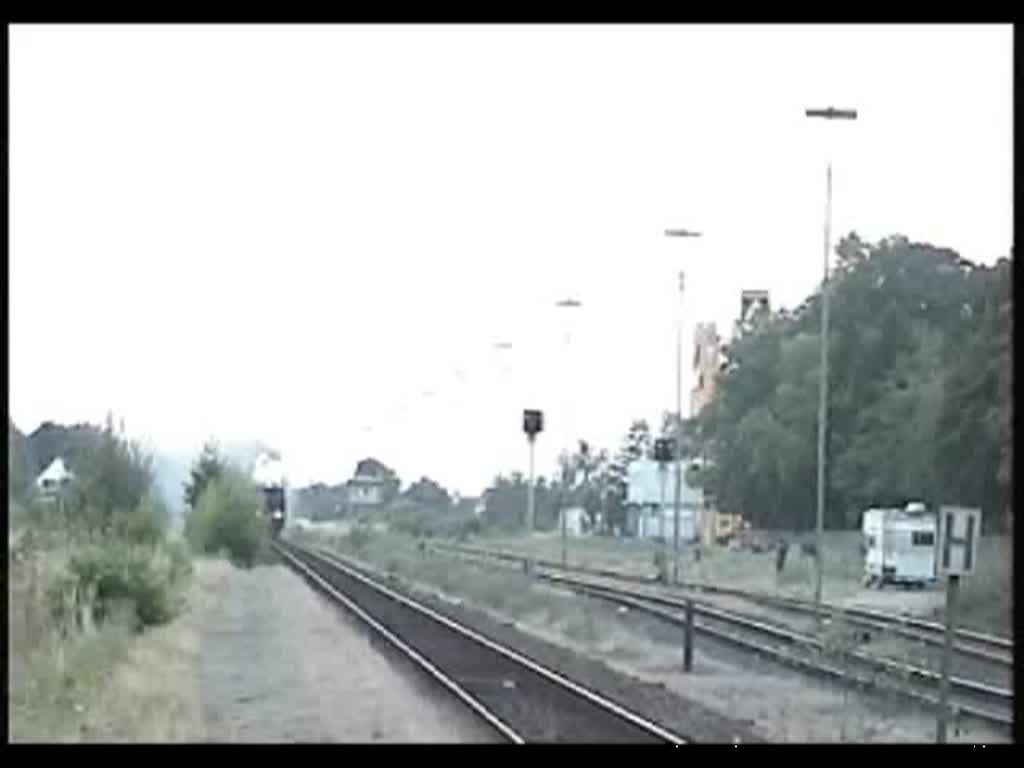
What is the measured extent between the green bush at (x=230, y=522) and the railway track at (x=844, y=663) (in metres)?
38.2

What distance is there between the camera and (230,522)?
88.7 meters

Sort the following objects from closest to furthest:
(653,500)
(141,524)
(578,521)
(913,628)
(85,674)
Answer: (85,674) < (913,628) < (141,524) < (653,500) < (578,521)

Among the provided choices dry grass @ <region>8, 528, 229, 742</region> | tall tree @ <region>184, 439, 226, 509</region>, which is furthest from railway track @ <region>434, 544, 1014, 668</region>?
tall tree @ <region>184, 439, 226, 509</region>

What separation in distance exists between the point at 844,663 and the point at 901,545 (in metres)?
34.3

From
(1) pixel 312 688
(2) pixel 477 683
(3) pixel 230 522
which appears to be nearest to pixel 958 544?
(2) pixel 477 683

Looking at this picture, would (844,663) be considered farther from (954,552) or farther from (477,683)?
(954,552)

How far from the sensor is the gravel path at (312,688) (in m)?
24.8

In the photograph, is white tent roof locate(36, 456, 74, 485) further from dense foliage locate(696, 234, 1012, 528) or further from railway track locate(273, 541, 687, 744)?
dense foliage locate(696, 234, 1012, 528)

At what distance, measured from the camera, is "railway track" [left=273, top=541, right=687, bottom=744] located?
24438 mm

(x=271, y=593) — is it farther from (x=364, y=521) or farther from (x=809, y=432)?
(x=364, y=521)

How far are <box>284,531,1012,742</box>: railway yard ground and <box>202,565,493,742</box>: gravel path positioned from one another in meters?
2.65

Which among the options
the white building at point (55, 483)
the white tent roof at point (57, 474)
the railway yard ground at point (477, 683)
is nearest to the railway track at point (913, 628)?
the railway yard ground at point (477, 683)

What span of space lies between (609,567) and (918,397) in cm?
2388
